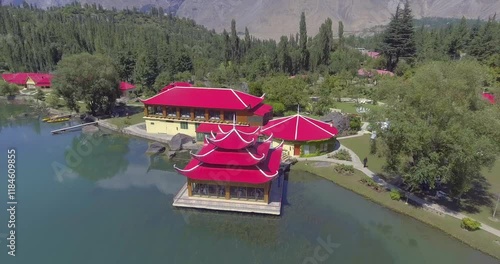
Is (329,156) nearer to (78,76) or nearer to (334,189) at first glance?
(334,189)

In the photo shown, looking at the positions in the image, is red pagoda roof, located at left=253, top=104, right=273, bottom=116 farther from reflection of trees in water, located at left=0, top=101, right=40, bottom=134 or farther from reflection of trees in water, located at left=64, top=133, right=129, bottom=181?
reflection of trees in water, located at left=0, top=101, right=40, bottom=134

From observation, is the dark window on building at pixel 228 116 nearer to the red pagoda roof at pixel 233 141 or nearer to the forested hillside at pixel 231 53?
the red pagoda roof at pixel 233 141

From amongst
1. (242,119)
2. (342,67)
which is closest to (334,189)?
(242,119)

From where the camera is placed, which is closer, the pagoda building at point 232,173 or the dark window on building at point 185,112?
the pagoda building at point 232,173

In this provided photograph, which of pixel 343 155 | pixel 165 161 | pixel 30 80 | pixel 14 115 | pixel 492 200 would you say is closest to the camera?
pixel 492 200

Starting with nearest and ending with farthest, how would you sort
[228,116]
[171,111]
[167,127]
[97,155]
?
[97,155] → [228,116] → [171,111] → [167,127]

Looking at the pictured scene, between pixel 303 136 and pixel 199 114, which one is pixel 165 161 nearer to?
pixel 199 114

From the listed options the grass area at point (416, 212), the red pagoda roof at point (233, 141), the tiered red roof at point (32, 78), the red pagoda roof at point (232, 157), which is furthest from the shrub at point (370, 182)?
the tiered red roof at point (32, 78)

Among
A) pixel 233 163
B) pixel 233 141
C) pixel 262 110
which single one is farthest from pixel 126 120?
pixel 233 163
